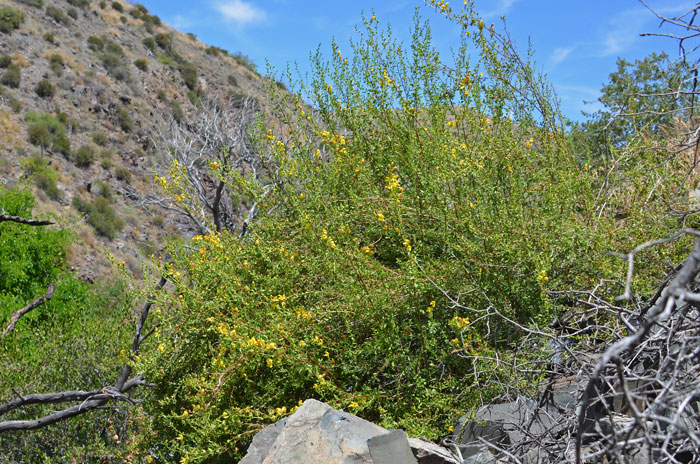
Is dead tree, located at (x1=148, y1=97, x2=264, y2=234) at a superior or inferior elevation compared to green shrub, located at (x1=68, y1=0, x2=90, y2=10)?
inferior

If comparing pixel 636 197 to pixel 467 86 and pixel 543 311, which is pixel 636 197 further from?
pixel 543 311

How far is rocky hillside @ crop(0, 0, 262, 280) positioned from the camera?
2323 centimetres

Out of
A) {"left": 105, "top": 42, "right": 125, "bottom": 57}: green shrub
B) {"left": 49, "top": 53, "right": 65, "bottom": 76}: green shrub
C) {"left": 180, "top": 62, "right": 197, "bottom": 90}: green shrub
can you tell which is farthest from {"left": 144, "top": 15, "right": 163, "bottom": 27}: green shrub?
{"left": 49, "top": 53, "right": 65, "bottom": 76}: green shrub

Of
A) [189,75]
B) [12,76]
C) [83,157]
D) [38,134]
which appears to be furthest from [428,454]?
[189,75]

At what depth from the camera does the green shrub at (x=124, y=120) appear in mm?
29016

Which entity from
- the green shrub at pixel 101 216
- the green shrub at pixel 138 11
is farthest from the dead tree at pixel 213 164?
the green shrub at pixel 138 11

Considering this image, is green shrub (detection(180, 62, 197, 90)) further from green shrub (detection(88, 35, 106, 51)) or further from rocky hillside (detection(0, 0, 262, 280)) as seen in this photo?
green shrub (detection(88, 35, 106, 51))

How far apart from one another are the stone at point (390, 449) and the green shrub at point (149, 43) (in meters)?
37.2

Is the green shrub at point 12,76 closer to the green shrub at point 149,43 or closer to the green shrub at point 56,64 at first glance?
the green shrub at point 56,64

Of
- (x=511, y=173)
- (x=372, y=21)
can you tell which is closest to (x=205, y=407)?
(x=511, y=173)

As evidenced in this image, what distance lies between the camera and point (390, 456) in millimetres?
2736

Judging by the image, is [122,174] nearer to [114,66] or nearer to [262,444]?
[114,66]

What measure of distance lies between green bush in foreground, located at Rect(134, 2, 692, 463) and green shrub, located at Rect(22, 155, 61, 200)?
20088 millimetres

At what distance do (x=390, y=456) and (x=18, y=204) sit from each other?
13.9 meters
